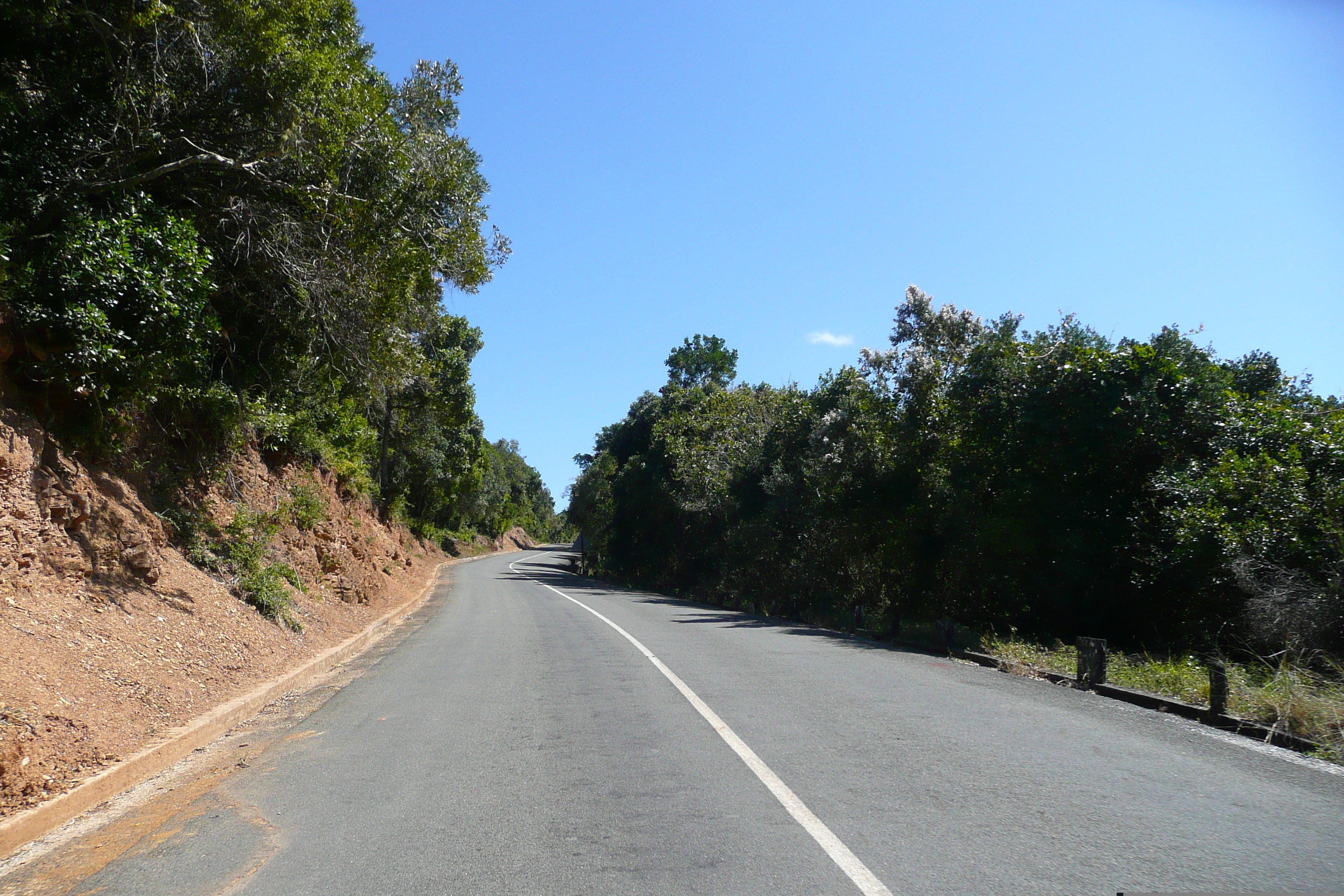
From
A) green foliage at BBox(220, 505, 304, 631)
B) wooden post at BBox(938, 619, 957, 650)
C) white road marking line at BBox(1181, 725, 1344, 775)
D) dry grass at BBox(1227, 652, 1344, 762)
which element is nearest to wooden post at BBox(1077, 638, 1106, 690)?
dry grass at BBox(1227, 652, 1344, 762)

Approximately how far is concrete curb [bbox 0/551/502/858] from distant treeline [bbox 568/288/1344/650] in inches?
460

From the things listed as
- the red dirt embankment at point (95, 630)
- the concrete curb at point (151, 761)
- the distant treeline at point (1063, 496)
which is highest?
the distant treeline at point (1063, 496)

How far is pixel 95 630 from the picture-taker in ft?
24.9

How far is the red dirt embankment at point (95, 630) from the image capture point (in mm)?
5824

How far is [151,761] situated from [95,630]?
2164 mm

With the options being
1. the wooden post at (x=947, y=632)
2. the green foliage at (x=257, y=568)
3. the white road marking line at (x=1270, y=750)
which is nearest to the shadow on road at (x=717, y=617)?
the wooden post at (x=947, y=632)

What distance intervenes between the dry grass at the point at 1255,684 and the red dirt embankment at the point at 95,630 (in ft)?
31.8

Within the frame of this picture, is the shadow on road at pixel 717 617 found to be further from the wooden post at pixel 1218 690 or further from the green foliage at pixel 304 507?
the green foliage at pixel 304 507

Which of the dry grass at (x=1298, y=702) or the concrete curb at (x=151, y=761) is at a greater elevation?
the dry grass at (x=1298, y=702)

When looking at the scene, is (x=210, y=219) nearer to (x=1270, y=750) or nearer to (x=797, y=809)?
(x=797, y=809)

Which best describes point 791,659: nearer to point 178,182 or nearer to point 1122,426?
point 1122,426

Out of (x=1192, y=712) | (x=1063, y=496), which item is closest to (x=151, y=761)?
(x=1192, y=712)

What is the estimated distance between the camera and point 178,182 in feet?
35.7

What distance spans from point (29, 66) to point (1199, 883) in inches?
517
